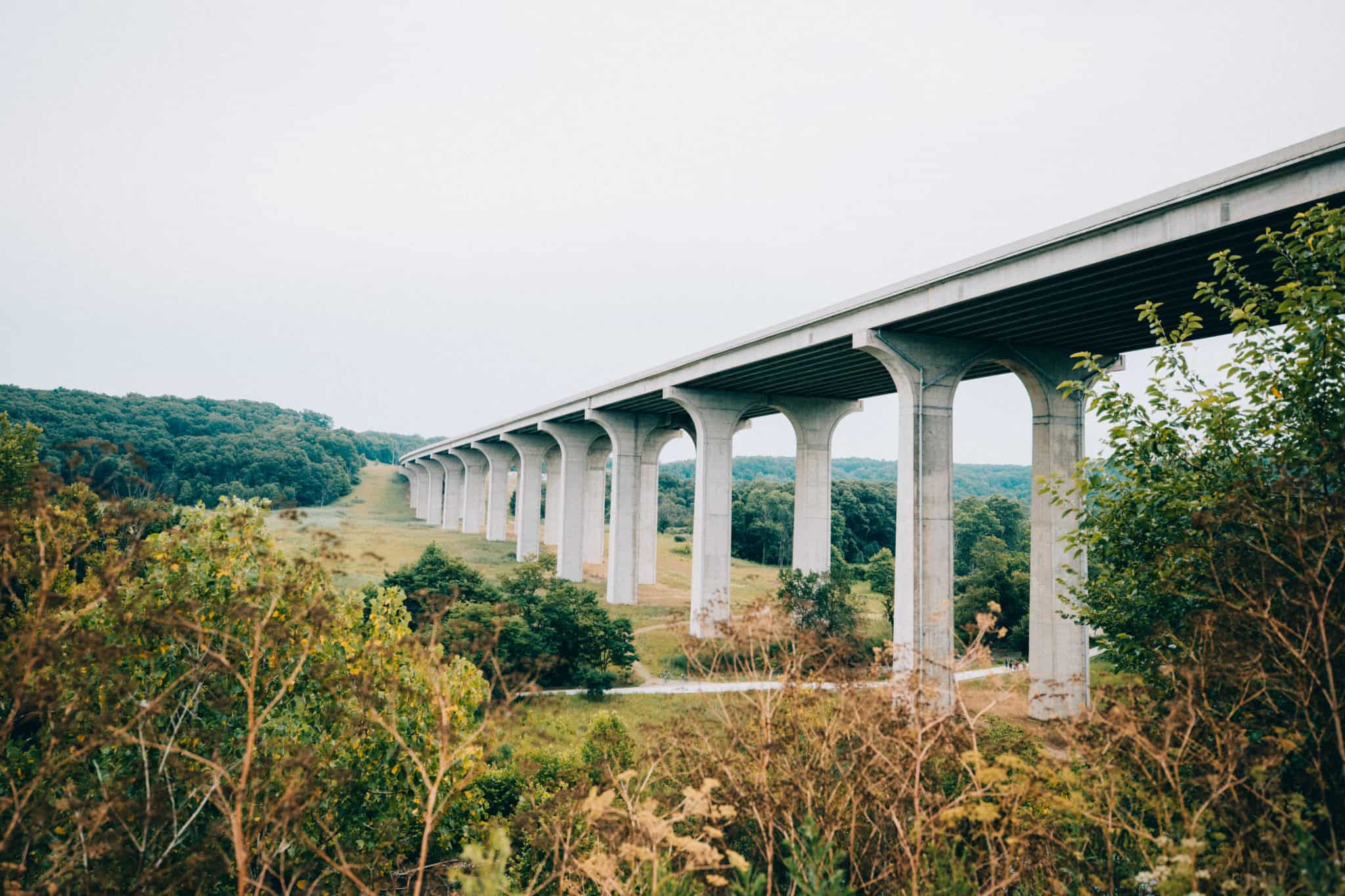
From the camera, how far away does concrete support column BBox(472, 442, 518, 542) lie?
70.6 meters

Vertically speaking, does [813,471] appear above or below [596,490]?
above

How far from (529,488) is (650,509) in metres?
11.9

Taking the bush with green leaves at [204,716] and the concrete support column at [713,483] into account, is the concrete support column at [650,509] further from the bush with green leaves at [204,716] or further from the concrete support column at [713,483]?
the bush with green leaves at [204,716]

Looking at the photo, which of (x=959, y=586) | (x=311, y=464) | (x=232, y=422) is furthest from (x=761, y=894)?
(x=232, y=422)

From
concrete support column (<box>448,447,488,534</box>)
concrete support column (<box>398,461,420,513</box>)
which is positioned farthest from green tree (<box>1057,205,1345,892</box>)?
concrete support column (<box>398,461,420,513</box>)

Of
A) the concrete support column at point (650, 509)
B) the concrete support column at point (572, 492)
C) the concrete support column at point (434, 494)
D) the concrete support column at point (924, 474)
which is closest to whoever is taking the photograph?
the concrete support column at point (924, 474)

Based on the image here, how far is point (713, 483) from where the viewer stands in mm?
34656

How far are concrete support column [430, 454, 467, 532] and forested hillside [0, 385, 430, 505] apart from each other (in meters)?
17.0

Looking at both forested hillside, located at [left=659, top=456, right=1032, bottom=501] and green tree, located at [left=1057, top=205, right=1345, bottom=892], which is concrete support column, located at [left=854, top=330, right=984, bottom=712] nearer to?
green tree, located at [left=1057, top=205, right=1345, bottom=892]

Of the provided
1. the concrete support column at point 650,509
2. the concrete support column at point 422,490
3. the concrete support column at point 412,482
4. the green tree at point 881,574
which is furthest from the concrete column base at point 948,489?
the concrete support column at point 412,482

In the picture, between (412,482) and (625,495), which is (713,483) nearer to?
(625,495)

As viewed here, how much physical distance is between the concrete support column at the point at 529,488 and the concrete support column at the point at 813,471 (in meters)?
23.8

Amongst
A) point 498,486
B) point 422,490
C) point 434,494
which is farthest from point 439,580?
point 422,490

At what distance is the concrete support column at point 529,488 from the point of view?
5481 centimetres
